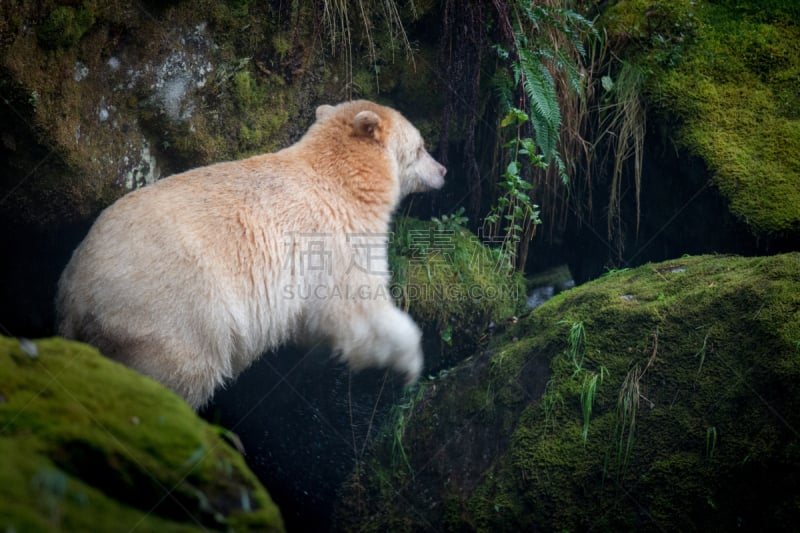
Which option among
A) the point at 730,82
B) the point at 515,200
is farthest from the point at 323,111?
the point at 730,82

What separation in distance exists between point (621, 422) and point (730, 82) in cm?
432

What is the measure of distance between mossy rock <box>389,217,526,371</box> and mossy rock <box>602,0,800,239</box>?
94.6 inches

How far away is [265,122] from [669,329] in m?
4.14

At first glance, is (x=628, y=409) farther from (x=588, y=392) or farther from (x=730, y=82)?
(x=730, y=82)

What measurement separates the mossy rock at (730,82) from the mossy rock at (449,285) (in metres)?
2.40

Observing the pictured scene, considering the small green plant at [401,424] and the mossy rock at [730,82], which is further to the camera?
the mossy rock at [730,82]

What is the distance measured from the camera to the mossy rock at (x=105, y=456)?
6.18ft

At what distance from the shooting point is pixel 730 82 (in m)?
6.39

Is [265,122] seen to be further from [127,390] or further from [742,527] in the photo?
[742,527]

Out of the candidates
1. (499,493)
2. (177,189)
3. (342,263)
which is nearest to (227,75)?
(177,189)

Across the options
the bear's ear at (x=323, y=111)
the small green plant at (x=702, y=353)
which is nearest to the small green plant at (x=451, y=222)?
the bear's ear at (x=323, y=111)

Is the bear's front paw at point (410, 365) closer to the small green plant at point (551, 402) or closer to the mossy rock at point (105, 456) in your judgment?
the small green plant at point (551, 402)

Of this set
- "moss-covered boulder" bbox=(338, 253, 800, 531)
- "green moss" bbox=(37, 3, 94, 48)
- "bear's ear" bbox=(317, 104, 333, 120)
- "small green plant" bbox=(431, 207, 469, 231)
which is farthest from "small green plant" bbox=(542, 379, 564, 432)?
"green moss" bbox=(37, 3, 94, 48)

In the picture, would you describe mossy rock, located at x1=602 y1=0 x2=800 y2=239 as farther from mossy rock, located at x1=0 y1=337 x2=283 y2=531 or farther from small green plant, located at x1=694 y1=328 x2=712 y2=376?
mossy rock, located at x1=0 y1=337 x2=283 y2=531
